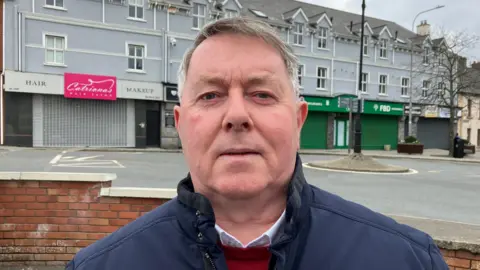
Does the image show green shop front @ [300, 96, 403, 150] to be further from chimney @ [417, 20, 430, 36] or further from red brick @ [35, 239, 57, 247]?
red brick @ [35, 239, 57, 247]

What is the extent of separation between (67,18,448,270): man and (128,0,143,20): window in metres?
24.7

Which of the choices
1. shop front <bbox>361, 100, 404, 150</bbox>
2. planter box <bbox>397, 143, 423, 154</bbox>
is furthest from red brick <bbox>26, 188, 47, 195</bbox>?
shop front <bbox>361, 100, 404, 150</bbox>

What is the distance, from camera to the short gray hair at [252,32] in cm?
147

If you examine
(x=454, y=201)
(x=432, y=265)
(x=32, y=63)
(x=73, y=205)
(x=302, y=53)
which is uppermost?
(x=302, y=53)

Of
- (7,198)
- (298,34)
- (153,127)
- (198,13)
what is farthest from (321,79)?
(7,198)

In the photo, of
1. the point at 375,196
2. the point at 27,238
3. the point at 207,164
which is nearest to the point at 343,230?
the point at 207,164

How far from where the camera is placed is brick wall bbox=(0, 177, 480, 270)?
4.09 metres

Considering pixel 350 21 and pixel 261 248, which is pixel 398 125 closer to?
pixel 350 21

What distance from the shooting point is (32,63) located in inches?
838

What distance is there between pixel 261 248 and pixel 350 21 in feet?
124

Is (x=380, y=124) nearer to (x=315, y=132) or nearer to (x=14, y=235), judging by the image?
(x=315, y=132)

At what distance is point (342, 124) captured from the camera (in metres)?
31.9

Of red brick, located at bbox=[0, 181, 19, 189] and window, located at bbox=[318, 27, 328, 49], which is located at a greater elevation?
window, located at bbox=[318, 27, 328, 49]

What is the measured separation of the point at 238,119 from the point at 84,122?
76.2 ft
